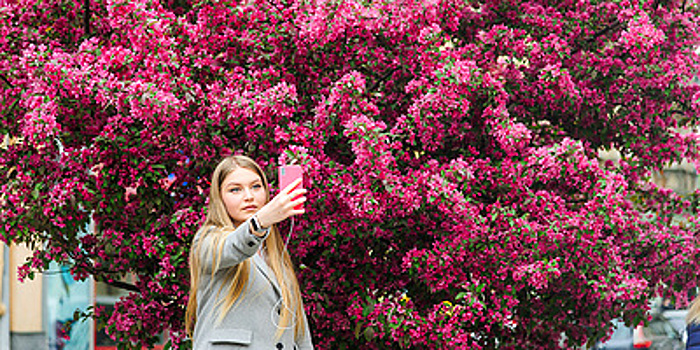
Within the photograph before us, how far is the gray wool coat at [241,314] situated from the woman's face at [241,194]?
193 mm

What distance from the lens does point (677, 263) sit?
580cm

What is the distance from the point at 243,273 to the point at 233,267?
0.17 feet

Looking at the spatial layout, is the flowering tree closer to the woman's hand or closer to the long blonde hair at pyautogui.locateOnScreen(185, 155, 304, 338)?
the long blonde hair at pyautogui.locateOnScreen(185, 155, 304, 338)

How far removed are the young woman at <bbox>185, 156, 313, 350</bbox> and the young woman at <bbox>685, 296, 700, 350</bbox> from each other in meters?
1.33

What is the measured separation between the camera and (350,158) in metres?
5.17

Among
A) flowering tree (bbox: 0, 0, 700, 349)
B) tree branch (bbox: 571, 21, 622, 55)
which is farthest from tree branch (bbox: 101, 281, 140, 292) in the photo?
tree branch (bbox: 571, 21, 622, 55)

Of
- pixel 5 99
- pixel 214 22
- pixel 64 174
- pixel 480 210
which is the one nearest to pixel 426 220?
pixel 480 210

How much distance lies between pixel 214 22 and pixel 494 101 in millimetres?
1780

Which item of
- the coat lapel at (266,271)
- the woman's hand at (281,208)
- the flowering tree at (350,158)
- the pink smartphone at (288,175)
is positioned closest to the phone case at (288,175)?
the pink smartphone at (288,175)

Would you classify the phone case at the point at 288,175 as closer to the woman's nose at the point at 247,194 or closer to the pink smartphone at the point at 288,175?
the pink smartphone at the point at 288,175

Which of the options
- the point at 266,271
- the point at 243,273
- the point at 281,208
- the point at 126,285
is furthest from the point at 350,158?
the point at 281,208

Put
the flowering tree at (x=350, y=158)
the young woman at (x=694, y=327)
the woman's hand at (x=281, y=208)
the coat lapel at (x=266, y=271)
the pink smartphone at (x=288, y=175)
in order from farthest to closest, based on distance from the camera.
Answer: the flowering tree at (x=350, y=158), the coat lapel at (x=266, y=271), the pink smartphone at (x=288, y=175), the woman's hand at (x=281, y=208), the young woman at (x=694, y=327)

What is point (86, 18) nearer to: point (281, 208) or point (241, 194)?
point (241, 194)

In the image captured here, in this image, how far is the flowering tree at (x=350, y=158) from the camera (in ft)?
15.9
